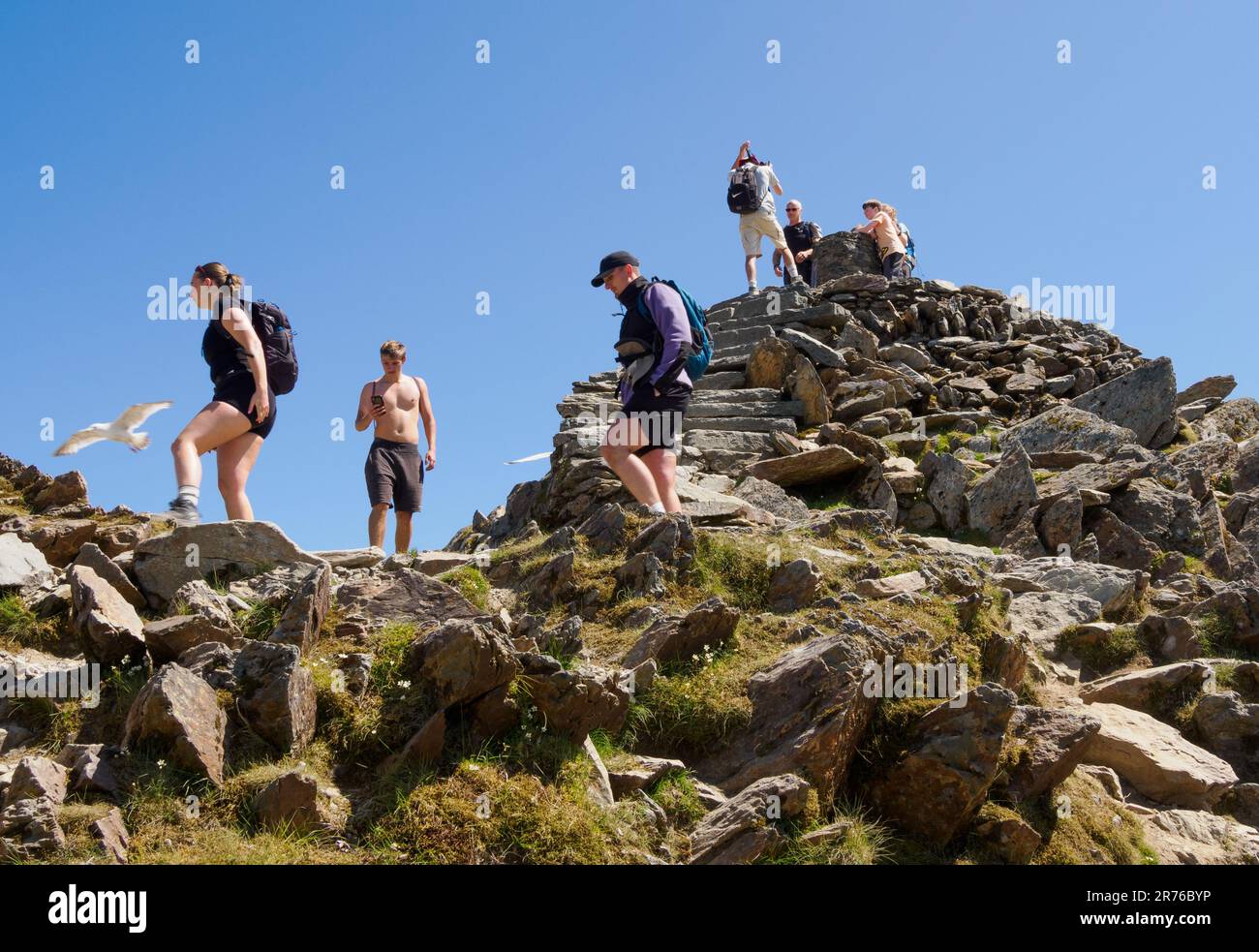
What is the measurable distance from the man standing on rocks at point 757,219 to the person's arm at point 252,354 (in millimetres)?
14101

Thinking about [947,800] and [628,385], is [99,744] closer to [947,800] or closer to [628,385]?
[947,800]

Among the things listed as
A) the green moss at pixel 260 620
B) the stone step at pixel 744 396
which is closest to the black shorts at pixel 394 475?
the green moss at pixel 260 620

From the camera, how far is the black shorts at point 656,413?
1041cm

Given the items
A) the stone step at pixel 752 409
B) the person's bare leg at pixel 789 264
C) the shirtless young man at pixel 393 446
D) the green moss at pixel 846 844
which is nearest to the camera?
the green moss at pixel 846 844

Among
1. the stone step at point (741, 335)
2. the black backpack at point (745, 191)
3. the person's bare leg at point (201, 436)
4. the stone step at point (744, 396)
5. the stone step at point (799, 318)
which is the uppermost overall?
the black backpack at point (745, 191)

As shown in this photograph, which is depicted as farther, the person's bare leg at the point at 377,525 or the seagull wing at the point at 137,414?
the person's bare leg at the point at 377,525

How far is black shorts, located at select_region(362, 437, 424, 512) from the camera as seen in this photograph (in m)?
11.7

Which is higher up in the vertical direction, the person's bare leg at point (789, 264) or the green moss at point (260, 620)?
the person's bare leg at point (789, 264)

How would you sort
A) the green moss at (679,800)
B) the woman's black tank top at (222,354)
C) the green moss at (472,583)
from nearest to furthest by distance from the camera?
the green moss at (679,800) → the green moss at (472,583) → the woman's black tank top at (222,354)

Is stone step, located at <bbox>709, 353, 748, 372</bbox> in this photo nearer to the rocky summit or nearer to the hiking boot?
the rocky summit

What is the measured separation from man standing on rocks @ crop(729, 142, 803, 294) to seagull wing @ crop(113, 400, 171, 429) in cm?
1452

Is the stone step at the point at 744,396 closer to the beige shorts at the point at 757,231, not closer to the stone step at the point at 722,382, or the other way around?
the stone step at the point at 722,382

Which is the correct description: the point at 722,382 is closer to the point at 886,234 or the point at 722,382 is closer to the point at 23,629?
the point at 886,234
